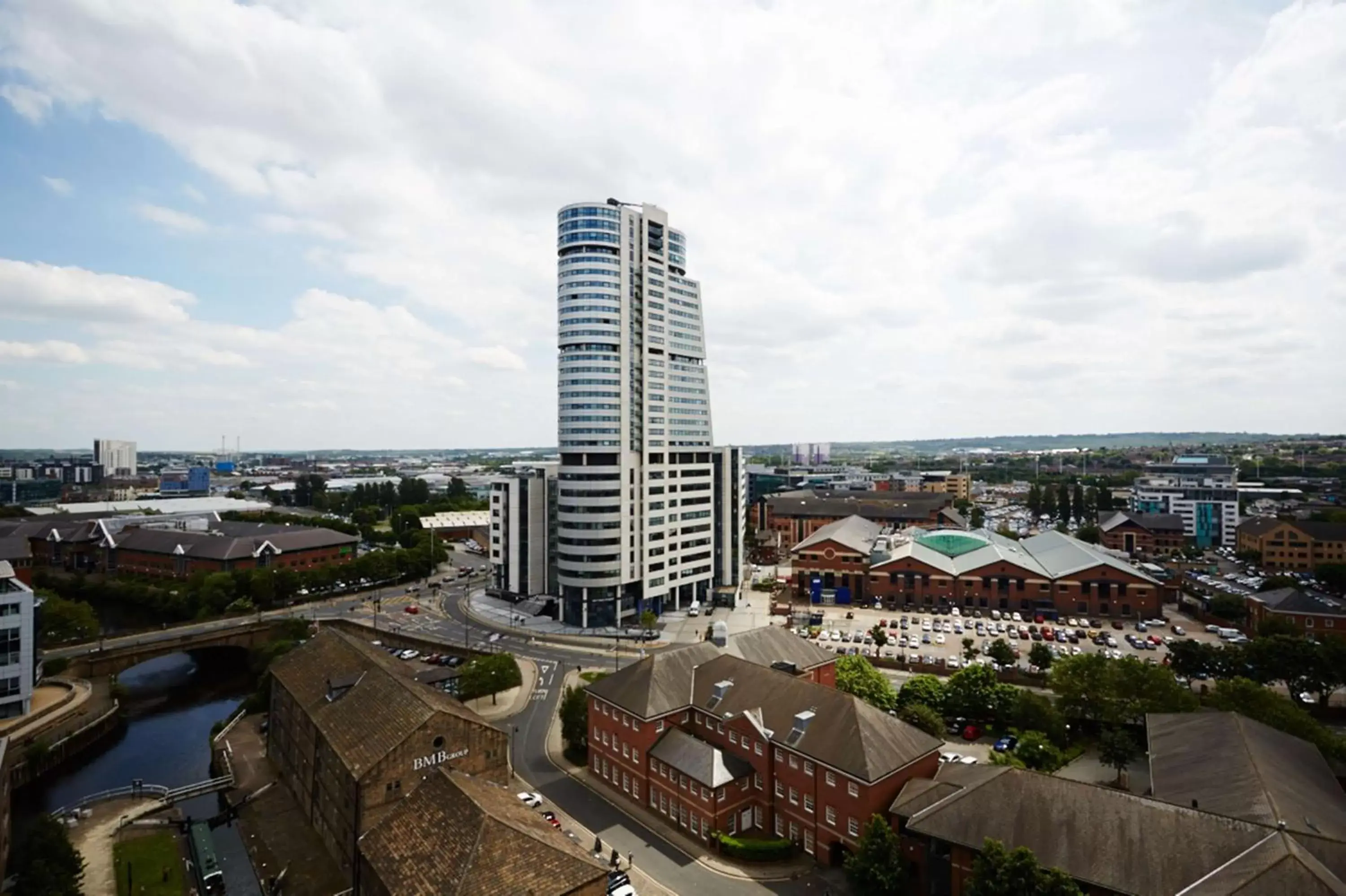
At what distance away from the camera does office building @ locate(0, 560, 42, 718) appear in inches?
2382

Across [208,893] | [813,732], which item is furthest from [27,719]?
[813,732]

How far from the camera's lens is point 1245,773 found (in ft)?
119

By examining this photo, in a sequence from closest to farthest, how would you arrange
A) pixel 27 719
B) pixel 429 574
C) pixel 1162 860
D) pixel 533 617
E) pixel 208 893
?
pixel 1162 860, pixel 208 893, pixel 27 719, pixel 533 617, pixel 429 574

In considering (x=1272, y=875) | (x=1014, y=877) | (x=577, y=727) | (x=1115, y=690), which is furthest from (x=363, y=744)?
(x=1115, y=690)

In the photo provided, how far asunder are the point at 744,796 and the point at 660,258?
78.7 meters

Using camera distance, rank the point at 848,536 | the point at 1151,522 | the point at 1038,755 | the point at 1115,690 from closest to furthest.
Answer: the point at 1038,755 < the point at 1115,690 < the point at 848,536 < the point at 1151,522

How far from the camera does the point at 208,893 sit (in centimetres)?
3784

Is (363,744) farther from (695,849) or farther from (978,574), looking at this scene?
(978,574)

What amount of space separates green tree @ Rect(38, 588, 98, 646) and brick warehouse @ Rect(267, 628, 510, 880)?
1900 inches

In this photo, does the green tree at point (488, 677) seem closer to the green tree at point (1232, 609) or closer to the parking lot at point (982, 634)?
the parking lot at point (982, 634)

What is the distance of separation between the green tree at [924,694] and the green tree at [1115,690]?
29.4 feet

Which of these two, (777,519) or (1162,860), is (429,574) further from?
(1162,860)

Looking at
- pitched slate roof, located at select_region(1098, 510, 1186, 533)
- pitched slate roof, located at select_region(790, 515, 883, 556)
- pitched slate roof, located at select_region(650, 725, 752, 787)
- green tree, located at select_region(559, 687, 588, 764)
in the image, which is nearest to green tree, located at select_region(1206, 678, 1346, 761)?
pitched slate roof, located at select_region(650, 725, 752, 787)

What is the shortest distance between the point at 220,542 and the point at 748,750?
113m
